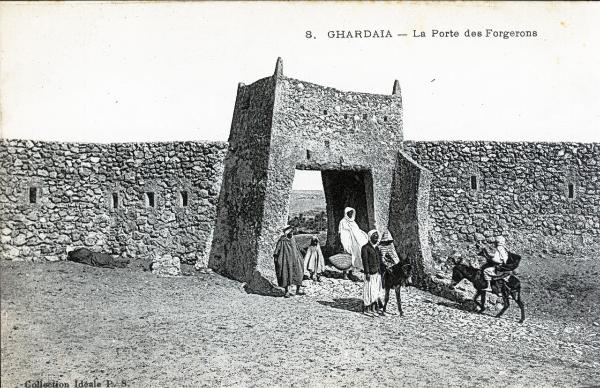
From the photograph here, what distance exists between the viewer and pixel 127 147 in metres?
13.8

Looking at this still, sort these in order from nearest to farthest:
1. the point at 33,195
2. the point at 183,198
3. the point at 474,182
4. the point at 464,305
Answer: the point at 464,305
the point at 33,195
the point at 183,198
the point at 474,182

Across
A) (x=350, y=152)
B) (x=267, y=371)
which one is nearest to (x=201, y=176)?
(x=350, y=152)

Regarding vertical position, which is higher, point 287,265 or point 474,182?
point 474,182

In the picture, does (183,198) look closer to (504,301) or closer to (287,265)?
(287,265)

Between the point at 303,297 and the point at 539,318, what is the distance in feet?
16.6

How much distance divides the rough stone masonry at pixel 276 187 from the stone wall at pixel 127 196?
0.03 m

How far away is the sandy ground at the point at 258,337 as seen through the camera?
673 cm

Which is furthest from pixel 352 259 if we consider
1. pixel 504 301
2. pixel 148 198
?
pixel 148 198

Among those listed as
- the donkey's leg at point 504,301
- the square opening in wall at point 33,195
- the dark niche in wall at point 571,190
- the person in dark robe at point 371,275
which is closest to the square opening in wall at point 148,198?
the square opening in wall at point 33,195

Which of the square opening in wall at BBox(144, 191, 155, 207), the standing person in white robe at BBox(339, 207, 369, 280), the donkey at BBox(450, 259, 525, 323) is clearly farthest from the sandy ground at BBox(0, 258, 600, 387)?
the square opening in wall at BBox(144, 191, 155, 207)

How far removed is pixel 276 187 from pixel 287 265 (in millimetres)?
2086

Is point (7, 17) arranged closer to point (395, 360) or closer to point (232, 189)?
point (232, 189)

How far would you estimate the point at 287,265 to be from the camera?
10906 millimetres

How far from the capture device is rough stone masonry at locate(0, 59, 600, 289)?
40.9 ft
